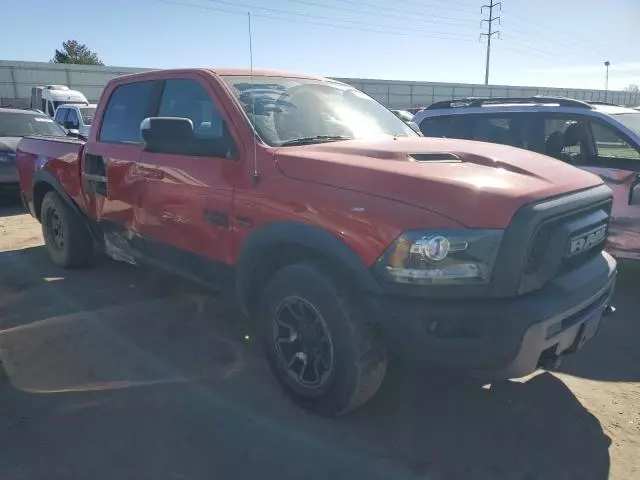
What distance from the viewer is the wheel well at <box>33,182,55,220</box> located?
5.82 m

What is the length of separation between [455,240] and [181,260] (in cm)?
212

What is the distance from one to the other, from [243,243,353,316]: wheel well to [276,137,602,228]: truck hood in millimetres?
388

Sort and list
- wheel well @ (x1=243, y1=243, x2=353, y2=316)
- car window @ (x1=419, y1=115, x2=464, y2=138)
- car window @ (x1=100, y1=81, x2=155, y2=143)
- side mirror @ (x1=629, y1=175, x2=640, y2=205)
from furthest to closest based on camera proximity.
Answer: car window @ (x1=419, y1=115, x2=464, y2=138) < side mirror @ (x1=629, y1=175, x2=640, y2=205) < car window @ (x1=100, y1=81, x2=155, y2=143) < wheel well @ (x1=243, y1=243, x2=353, y2=316)

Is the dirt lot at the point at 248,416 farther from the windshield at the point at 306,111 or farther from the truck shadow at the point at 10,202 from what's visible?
the truck shadow at the point at 10,202

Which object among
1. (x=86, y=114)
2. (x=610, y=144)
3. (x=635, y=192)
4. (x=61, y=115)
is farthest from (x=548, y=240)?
(x=61, y=115)

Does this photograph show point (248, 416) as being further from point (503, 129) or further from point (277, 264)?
point (503, 129)

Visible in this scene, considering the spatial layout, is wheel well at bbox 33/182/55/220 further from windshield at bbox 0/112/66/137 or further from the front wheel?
windshield at bbox 0/112/66/137

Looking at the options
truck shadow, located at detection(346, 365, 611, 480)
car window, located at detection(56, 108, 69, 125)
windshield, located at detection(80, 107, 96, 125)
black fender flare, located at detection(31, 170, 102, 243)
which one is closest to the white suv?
truck shadow, located at detection(346, 365, 611, 480)

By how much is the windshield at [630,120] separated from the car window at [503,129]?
879mm

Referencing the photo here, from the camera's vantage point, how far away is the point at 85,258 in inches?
221

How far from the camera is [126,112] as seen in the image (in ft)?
15.0

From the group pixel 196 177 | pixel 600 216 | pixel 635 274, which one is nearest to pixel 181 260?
pixel 196 177

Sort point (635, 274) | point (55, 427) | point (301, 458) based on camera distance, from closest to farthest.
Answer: point (301, 458)
point (55, 427)
point (635, 274)

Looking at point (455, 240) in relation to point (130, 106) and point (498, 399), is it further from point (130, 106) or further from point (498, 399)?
point (130, 106)
